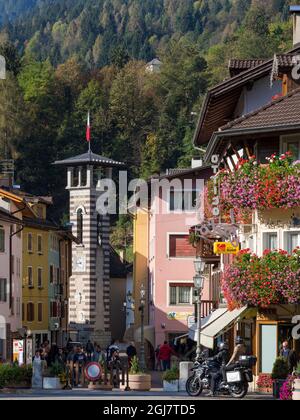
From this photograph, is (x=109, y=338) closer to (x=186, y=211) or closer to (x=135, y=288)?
(x=135, y=288)

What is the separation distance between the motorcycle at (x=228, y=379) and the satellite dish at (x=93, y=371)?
5.77 metres

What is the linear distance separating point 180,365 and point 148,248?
50001 millimetres

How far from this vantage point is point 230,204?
144ft

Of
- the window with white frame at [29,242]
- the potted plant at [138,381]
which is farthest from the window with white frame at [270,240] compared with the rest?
the window with white frame at [29,242]

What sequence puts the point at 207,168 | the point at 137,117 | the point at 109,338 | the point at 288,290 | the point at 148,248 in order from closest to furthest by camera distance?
the point at 288,290
the point at 207,168
the point at 148,248
the point at 109,338
the point at 137,117

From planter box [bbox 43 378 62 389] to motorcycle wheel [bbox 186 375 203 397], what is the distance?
21.6ft

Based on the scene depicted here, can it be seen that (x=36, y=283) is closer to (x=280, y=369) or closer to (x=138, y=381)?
(x=138, y=381)

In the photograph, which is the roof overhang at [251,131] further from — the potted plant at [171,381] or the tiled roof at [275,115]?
the potted plant at [171,381]

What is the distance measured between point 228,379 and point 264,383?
519 centimetres

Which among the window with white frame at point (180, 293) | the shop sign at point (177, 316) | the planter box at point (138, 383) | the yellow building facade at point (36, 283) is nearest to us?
the planter box at point (138, 383)

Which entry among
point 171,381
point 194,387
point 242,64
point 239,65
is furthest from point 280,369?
point 242,64

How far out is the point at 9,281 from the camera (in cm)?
7569

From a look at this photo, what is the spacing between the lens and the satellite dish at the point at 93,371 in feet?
150
